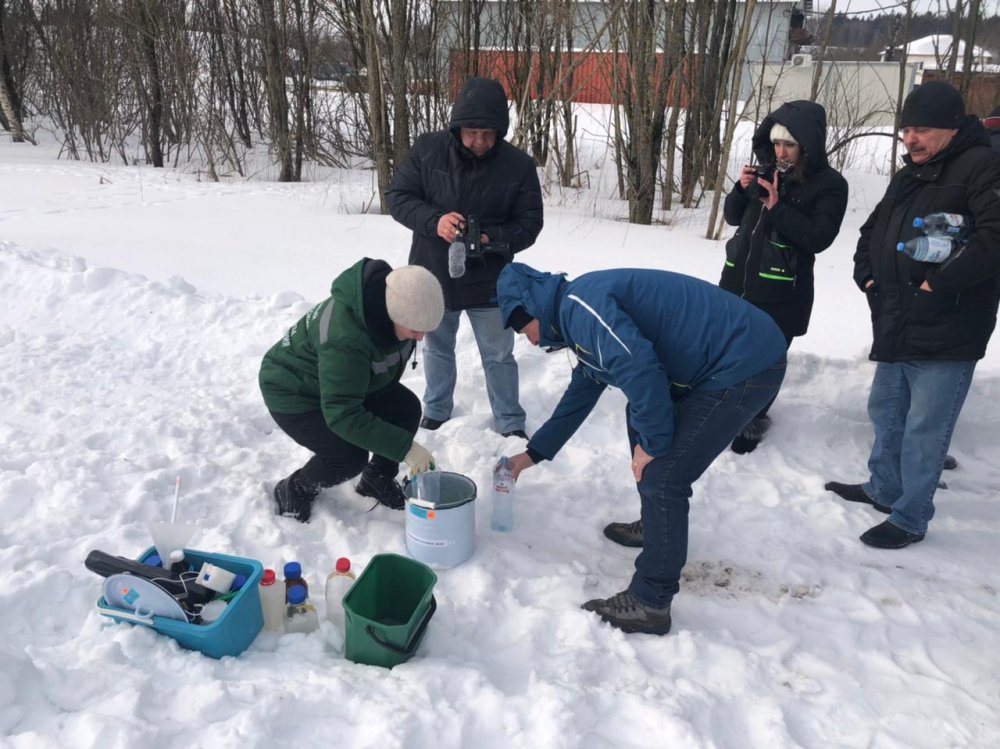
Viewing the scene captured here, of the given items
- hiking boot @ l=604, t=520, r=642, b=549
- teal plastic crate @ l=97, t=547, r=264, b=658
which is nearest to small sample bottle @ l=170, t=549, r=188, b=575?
teal plastic crate @ l=97, t=547, r=264, b=658

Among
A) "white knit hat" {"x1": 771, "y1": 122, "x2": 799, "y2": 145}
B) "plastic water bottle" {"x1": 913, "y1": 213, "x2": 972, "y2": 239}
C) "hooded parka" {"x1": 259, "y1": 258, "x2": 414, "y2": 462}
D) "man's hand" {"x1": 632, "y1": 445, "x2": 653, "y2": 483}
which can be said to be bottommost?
"man's hand" {"x1": 632, "y1": 445, "x2": 653, "y2": 483}

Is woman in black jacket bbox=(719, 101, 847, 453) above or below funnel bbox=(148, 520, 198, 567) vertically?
above

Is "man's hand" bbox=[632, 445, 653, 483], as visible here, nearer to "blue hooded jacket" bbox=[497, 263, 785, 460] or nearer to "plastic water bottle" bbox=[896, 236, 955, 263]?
"blue hooded jacket" bbox=[497, 263, 785, 460]

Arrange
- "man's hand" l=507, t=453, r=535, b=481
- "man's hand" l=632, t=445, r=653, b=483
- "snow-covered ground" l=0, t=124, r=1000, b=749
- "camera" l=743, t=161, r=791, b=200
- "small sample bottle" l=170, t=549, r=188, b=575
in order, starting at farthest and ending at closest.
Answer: "camera" l=743, t=161, r=791, b=200, "man's hand" l=507, t=453, r=535, b=481, "man's hand" l=632, t=445, r=653, b=483, "small sample bottle" l=170, t=549, r=188, b=575, "snow-covered ground" l=0, t=124, r=1000, b=749

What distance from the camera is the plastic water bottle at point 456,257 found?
359 cm

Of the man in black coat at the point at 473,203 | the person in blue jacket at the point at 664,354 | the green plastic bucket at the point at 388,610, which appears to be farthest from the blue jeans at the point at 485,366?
the green plastic bucket at the point at 388,610

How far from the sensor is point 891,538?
3238 millimetres

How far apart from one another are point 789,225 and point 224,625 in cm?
290

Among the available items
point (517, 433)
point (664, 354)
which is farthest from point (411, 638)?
point (517, 433)

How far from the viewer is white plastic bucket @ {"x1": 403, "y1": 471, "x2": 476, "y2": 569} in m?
2.85

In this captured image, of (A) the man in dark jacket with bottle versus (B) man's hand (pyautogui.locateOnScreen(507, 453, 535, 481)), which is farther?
(B) man's hand (pyautogui.locateOnScreen(507, 453, 535, 481))

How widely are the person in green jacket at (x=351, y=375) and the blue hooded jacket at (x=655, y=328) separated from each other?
411mm

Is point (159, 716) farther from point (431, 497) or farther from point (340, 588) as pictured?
point (431, 497)

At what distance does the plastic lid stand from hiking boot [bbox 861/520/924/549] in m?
2.43
